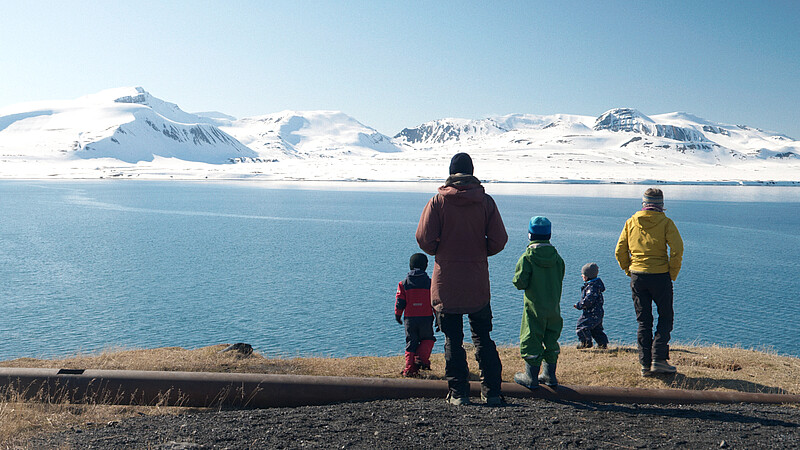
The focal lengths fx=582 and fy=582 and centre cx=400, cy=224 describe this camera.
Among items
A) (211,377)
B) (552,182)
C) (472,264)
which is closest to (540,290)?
(472,264)

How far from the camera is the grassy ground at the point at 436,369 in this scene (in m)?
6.83

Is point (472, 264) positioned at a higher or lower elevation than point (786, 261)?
higher

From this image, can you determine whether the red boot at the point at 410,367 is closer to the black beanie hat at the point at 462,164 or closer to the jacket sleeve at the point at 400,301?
the jacket sleeve at the point at 400,301

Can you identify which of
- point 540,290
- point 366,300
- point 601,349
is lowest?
point 366,300

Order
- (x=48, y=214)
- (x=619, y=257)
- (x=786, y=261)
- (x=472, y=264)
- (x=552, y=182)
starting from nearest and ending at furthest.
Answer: (x=472, y=264)
(x=619, y=257)
(x=786, y=261)
(x=48, y=214)
(x=552, y=182)

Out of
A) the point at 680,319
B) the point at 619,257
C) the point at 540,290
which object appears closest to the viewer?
the point at 540,290

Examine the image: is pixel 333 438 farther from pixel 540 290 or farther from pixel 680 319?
pixel 680 319

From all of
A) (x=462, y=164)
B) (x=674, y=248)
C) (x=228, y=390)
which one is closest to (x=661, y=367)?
(x=674, y=248)

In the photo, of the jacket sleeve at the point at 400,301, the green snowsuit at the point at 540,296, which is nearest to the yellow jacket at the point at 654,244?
the green snowsuit at the point at 540,296

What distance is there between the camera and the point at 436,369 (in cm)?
980

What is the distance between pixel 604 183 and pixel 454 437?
627 feet

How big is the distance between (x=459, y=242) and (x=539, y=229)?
1.23 meters

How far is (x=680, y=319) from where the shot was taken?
27578mm

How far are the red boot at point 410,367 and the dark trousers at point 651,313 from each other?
3368 mm
